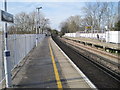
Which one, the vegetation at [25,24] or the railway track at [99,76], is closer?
the railway track at [99,76]

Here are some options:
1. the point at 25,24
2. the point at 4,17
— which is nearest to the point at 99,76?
the point at 4,17

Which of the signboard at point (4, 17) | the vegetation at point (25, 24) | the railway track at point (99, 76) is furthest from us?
the vegetation at point (25, 24)

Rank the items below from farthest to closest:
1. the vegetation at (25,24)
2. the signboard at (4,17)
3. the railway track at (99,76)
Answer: the vegetation at (25,24) → the railway track at (99,76) → the signboard at (4,17)

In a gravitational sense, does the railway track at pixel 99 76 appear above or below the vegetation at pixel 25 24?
below

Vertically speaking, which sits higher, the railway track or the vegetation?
the vegetation

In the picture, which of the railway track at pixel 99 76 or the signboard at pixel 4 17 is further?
the railway track at pixel 99 76

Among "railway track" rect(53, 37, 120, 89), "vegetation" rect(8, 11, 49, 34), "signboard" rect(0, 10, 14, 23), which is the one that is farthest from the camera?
"vegetation" rect(8, 11, 49, 34)

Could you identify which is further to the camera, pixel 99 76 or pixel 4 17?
pixel 99 76

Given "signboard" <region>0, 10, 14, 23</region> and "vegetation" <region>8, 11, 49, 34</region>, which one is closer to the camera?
"signboard" <region>0, 10, 14, 23</region>

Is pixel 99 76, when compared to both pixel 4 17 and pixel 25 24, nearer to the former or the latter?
pixel 4 17

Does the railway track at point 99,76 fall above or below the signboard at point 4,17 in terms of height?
below

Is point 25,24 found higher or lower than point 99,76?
higher

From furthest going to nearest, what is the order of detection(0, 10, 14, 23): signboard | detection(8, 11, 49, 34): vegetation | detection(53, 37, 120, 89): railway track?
1. detection(8, 11, 49, 34): vegetation
2. detection(53, 37, 120, 89): railway track
3. detection(0, 10, 14, 23): signboard

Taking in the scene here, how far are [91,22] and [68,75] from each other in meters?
75.9
